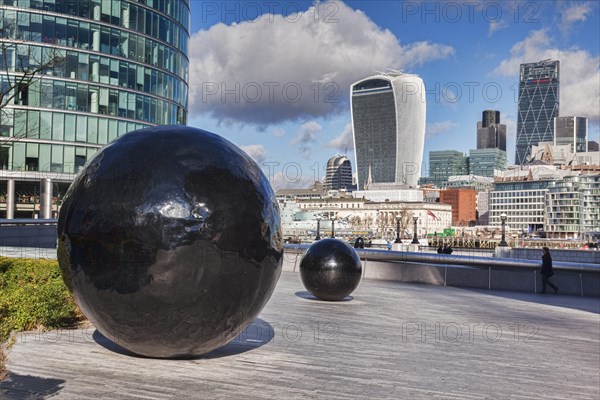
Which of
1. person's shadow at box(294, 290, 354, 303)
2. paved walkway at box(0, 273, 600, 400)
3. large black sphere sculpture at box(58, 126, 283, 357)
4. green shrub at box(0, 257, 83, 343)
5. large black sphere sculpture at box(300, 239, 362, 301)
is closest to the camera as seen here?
paved walkway at box(0, 273, 600, 400)

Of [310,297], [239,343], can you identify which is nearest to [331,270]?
[310,297]

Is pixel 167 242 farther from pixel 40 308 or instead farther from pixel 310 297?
pixel 310 297

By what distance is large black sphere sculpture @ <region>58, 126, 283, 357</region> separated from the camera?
7695 mm

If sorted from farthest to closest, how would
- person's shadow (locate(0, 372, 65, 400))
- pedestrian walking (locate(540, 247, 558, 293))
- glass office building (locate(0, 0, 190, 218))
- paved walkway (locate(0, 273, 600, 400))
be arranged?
glass office building (locate(0, 0, 190, 218)) < pedestrian walking (locate(540, 247, 558, 293)) < paved walkway (locate(0, 273, 600, 400)) < person's shadow (locate(0, 372, 65, 400))

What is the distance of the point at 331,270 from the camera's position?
55.4 ft

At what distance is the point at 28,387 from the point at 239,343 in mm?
3775

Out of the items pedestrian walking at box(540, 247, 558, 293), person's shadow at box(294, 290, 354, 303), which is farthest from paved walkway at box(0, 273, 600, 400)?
pedestrian walking at box(540, 247, 558, 293)

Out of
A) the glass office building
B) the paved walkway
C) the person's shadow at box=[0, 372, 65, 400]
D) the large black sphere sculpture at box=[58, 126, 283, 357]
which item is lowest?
the paved walkway

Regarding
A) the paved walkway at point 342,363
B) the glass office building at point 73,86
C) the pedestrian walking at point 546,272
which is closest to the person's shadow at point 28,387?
the paved walkway at point 342,363

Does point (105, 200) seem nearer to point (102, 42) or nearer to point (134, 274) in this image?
point (134, 274)

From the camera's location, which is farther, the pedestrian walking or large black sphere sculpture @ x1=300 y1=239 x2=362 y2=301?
the pedestrian walking

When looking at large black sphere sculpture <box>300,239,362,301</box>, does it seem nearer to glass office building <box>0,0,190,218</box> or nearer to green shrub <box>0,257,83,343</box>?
green shrub <box>0,257,83,343</box>

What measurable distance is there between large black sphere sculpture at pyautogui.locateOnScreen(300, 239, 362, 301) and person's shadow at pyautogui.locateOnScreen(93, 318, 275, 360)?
4.85m

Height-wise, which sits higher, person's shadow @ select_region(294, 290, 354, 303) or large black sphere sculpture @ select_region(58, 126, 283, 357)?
large black sphere sculpture @ select_region(58, 126, 283, 357)
